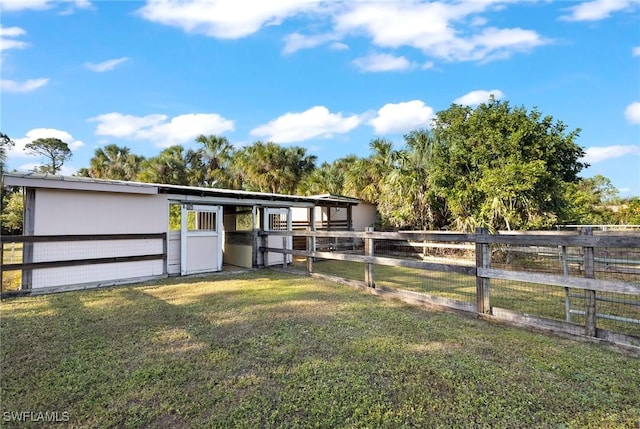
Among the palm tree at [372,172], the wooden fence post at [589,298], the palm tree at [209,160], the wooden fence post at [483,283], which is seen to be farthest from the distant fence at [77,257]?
the palm tree at [209,160]

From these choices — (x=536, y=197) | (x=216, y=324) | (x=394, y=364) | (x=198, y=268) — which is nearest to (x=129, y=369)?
(x=216, y=324)

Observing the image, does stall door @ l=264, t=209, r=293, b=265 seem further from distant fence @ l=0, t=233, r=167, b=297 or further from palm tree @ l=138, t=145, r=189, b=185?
palm tree @ l=138, t=145, r=189, b=185

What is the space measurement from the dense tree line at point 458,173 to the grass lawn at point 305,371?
7859mm

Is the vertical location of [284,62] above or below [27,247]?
above

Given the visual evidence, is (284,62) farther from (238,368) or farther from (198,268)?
(238,368)

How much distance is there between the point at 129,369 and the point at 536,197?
1168 centimetres

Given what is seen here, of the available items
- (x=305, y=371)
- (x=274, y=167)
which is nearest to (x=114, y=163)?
(x=274, y=167)

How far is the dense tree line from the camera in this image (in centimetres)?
1045

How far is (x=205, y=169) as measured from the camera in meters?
20.9

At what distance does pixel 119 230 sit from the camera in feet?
23.1

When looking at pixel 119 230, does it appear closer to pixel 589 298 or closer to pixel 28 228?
pixel 28 228

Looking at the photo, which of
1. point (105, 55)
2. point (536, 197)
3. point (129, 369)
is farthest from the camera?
point (536, 197)

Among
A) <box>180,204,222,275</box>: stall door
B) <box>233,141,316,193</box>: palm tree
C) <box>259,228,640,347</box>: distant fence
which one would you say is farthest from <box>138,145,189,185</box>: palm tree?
<box>259,228,640,347</box>: distant fence

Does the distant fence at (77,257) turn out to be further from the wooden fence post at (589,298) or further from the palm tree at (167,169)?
the palm tree at (167,169)
